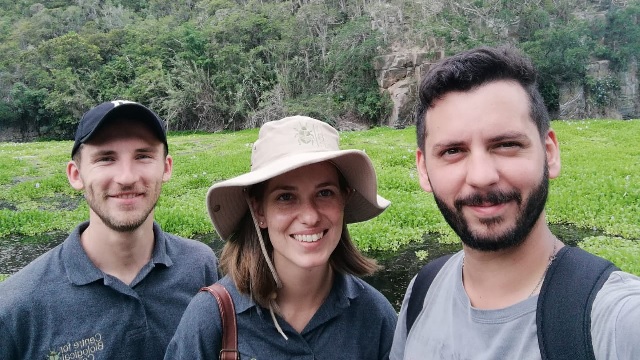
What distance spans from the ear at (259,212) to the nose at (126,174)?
82 centimetres

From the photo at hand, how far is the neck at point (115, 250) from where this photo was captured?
10.2 feet

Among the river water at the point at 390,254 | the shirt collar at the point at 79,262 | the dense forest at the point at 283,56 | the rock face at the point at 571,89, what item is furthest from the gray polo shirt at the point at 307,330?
the dense forest at the point at 283,56

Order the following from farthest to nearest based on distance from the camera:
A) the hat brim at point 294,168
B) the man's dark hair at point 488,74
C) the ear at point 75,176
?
the ear at point 75,176, the hat brim at point 294,168, the man's dark hair at point 488,74

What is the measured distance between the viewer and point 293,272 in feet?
8.69

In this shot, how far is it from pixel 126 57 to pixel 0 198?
104 feet

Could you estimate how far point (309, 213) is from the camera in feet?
8.02

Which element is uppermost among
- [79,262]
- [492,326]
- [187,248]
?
[492,326]

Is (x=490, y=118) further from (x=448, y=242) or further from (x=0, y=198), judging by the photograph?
(x=0, y=198)

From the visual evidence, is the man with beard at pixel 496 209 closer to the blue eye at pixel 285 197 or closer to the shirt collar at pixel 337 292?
the shirt collar at pixel 337 292

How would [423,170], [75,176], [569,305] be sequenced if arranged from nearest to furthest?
[569,305] < [423,170] < [75,176]

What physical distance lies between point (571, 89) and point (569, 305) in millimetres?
34931

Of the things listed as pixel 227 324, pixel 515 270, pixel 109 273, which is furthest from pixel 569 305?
pixel 109 273

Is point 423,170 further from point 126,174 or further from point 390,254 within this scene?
point 390,254

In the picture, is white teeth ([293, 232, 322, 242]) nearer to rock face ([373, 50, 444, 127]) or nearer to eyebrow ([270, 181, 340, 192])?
eyebrow ([270, 181, 340, 192])
